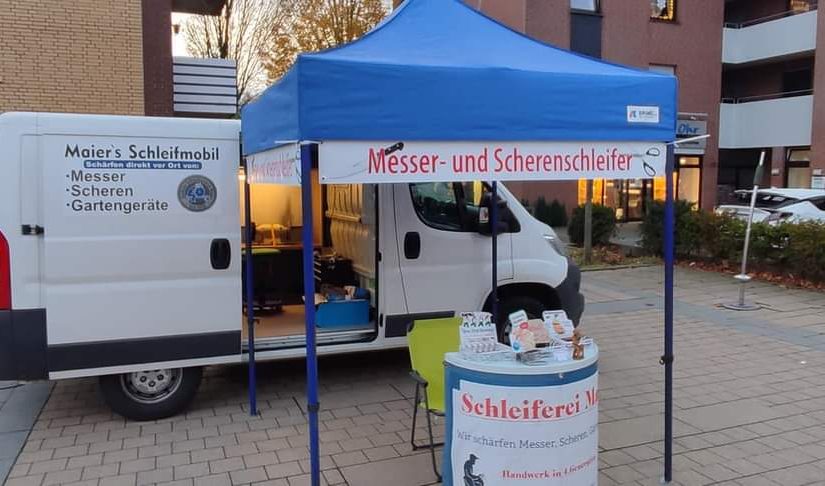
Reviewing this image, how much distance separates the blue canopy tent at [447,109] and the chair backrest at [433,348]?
1.17 meters

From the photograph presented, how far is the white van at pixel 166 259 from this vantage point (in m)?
4.74

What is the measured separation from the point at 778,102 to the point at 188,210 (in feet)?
78.8

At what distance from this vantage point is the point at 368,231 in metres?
6.10

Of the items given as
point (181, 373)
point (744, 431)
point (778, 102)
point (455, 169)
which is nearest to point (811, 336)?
point (744, 431)

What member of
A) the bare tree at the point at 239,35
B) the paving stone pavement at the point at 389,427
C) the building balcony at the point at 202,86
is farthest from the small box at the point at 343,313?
the bare tree at the point at 239,35

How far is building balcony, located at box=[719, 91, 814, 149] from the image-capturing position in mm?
23234

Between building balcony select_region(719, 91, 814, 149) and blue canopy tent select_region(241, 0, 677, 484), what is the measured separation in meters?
22.5

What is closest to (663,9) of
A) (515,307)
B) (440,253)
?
(515,307)

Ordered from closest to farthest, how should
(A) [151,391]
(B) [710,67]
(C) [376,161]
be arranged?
(C) [376,161]
(A) [151,391]
(B) [710,67]

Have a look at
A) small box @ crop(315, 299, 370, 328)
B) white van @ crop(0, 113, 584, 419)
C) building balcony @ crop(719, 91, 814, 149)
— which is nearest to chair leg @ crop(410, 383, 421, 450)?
white van @ crop(0, 113, 584, 419)

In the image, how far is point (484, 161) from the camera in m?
3.70

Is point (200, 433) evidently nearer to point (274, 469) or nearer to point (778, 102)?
point (274, 469)

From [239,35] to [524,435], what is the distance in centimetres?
2645

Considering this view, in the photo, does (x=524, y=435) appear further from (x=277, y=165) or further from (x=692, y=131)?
(x=692, y=131)
